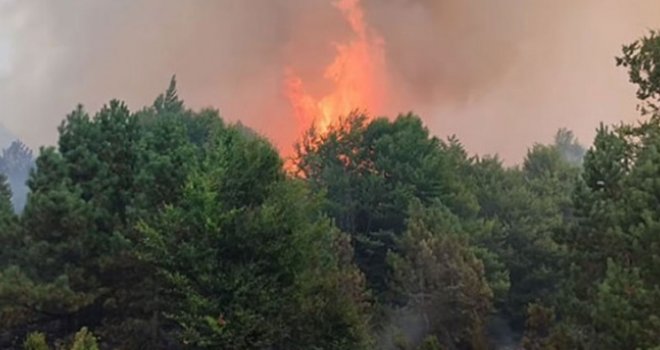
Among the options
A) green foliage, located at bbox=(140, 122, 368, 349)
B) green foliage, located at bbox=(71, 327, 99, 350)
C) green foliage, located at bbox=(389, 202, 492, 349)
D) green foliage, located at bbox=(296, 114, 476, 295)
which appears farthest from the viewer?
green foliage, located at bbox=(296, 114, 476, 295)

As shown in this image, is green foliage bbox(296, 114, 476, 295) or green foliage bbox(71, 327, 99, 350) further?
green foliage bbox(296, 114, 476, 295)

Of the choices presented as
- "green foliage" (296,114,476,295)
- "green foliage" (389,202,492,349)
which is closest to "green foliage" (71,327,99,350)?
"green foliage" (389,202,492,349)

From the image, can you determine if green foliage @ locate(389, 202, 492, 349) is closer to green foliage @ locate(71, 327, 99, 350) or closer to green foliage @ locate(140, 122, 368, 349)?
green foliage @ locate(140, 122, 368, 349)

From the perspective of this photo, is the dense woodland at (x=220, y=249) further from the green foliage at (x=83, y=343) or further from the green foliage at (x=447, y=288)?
the green foliage at (x=83, y=343)

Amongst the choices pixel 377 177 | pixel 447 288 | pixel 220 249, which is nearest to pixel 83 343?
pixel 220 249

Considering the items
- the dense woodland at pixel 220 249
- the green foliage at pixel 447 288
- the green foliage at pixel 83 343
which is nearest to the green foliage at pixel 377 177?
the green foliage at pixel 447 288

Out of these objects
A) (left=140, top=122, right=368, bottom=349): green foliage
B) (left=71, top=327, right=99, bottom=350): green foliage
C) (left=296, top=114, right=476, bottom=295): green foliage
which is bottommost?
(left=71, top=327, right=99, bottom=350): green foliage

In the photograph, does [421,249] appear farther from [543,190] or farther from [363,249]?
[543,190]

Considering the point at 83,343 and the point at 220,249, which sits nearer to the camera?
the point at 83,343

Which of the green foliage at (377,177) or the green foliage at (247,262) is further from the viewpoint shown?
the green foliage at (377,177)

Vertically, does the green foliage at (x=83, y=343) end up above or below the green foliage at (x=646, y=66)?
below

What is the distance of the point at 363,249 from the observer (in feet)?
147

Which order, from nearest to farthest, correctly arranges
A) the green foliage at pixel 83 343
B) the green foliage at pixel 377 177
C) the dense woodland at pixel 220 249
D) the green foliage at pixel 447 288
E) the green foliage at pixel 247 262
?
1. the green foliage at pixel 83 343
2. the dense woodland at pixel 220 249
3. the green foliage at pixel 247 262
4. the green foliage at pixel 447 288
5. the green foliage at pixel 377 177

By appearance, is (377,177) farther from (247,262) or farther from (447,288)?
(247,262)
